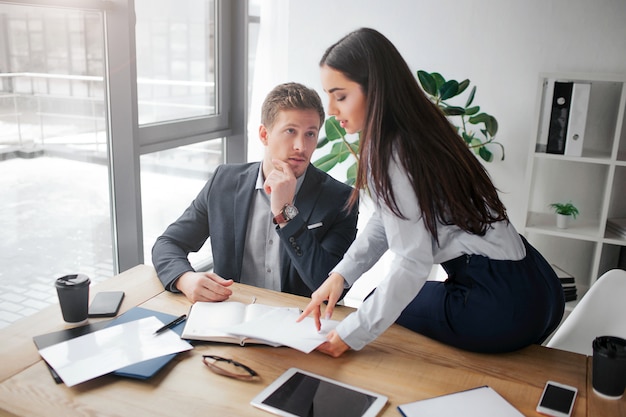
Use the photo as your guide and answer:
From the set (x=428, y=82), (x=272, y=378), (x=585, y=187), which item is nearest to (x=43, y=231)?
(x=272, y=378)

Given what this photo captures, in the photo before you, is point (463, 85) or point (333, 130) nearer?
point (463, 85)

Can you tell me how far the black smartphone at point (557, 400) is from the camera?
3.49 feet

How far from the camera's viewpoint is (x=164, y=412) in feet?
3.42

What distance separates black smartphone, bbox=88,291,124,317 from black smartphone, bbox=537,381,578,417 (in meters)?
1.01

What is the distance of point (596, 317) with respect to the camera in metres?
1.60

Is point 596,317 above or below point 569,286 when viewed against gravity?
above

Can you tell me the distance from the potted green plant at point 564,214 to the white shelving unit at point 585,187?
1.4 inches

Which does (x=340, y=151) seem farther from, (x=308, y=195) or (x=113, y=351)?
(x=113, y=351)

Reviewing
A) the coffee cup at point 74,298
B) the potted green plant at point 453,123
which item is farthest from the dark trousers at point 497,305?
the potted green plant at point 453,123

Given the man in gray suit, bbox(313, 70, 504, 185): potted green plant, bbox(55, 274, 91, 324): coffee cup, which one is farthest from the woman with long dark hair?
bbox(313, 70, 504, 185): potted green plant

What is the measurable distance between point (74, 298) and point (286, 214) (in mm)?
605

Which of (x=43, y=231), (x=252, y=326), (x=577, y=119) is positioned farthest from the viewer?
(x=577, y=119)

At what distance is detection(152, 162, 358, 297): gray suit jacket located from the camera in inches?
71.6

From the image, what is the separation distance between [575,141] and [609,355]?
1.80 m
